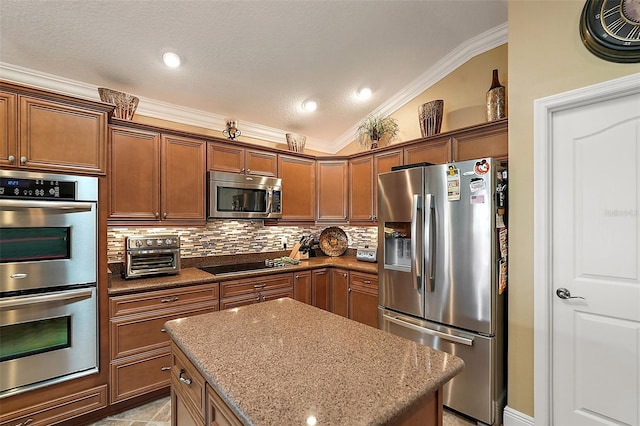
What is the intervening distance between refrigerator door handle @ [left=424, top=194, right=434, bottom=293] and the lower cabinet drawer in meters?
2.16

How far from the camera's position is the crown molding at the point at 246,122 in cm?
244

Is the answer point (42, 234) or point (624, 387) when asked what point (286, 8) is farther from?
point (624, 387)

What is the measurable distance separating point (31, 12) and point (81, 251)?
159 centimetres

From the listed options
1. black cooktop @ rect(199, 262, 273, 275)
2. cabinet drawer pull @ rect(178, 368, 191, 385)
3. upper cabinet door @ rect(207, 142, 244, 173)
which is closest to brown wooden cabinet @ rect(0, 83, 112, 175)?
upper cabinet door @ rect(207, 142, 244, 173)

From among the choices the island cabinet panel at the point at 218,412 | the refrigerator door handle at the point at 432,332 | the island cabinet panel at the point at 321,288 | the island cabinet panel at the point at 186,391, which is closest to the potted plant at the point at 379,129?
the island cabinet panel at the point at 321,288

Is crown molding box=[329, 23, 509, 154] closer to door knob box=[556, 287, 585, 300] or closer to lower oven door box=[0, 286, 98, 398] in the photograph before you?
door knob box=[556, 287, 585, 300]

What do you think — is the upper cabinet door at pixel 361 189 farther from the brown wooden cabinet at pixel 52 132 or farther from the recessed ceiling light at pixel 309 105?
the brown wooden cabinet at pixel 52 132

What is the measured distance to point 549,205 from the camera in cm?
198

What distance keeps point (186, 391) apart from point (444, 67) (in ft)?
11.7

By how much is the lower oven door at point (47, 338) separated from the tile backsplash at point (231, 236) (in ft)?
2.60

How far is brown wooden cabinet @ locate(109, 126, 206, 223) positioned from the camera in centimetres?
257

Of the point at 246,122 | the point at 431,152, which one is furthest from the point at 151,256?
the point at 431,152

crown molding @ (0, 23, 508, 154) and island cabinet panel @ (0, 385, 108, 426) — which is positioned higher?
crown molding @ (0, 23, 508, 154)

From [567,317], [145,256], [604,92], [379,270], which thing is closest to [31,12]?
[145,256]
